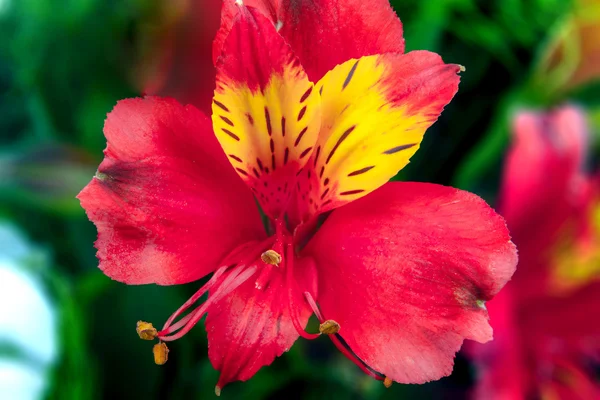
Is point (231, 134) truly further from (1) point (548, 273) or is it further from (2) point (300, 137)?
(1) point (548, 273)

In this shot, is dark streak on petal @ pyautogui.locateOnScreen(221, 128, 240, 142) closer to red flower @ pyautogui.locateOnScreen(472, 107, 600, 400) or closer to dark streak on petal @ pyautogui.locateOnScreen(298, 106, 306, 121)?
dark streak on petal @ pyautogui.locateOnScreen(298, 106, 306, 121)

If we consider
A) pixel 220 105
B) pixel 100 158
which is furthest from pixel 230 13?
pixel 100 158

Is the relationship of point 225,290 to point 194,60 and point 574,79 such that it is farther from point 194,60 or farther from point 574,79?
point 574,79

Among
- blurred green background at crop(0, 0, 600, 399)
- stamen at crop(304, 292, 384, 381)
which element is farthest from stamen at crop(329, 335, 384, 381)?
blurred green background at crop(0, 0, 600, 399)

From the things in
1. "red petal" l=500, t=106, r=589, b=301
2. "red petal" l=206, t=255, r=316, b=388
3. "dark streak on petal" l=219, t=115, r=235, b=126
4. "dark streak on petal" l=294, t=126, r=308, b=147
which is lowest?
"red petal" l=500, t=106, r=589, b=301

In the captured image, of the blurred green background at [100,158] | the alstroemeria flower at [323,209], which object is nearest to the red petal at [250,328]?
the alstroemeria flower at [323,209]

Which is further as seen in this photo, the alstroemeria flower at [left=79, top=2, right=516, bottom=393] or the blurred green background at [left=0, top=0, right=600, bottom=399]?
the blurred green background at [left=0, top=0, right=600, bottom=399]

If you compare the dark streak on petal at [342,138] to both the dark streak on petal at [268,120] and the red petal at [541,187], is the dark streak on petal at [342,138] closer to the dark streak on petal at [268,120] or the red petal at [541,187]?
the dark streak on petal at [268,120]
